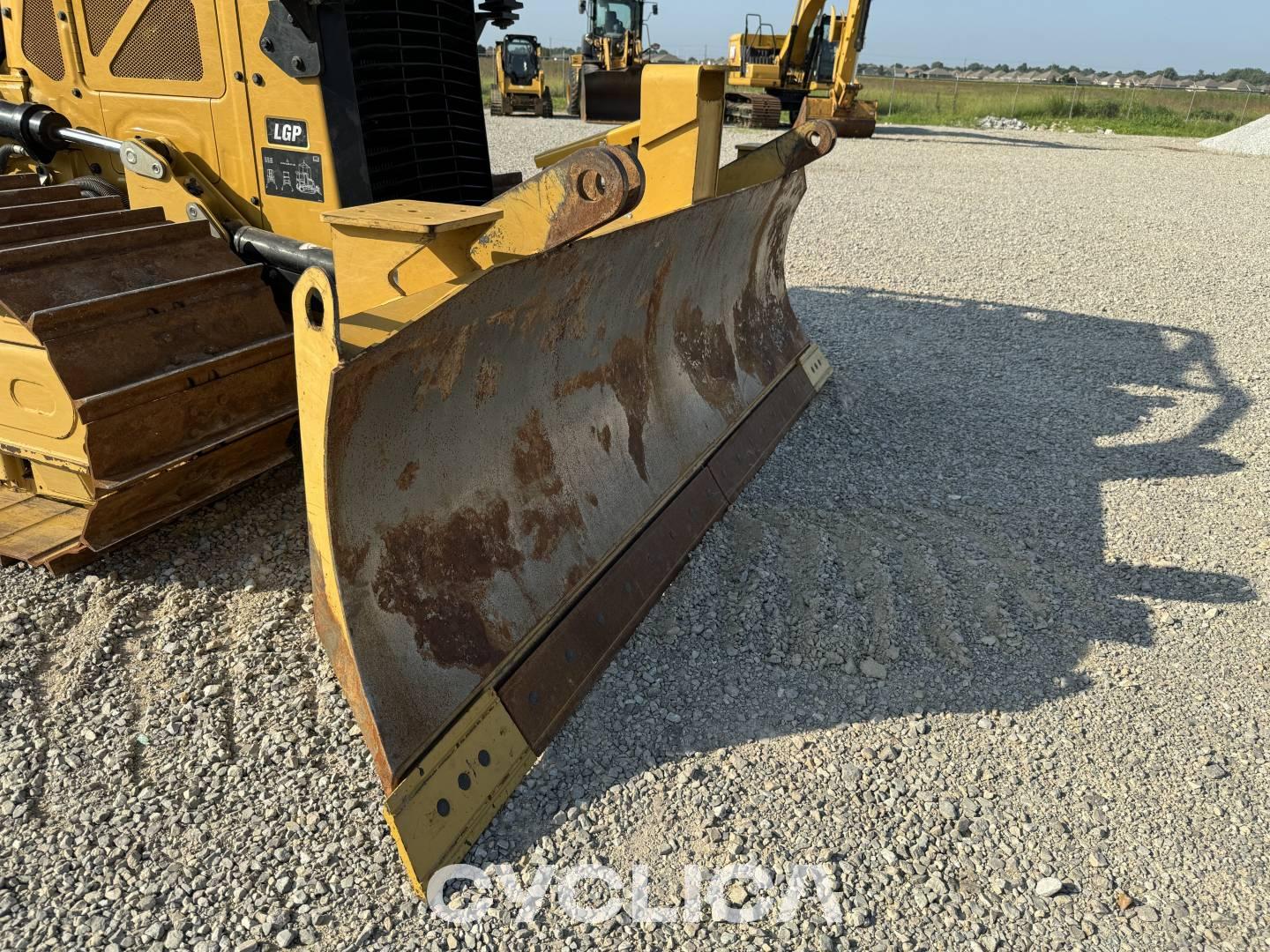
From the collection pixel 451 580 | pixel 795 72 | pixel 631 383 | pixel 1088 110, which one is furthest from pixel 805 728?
pixel 1088 110

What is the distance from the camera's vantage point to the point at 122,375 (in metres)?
2.86

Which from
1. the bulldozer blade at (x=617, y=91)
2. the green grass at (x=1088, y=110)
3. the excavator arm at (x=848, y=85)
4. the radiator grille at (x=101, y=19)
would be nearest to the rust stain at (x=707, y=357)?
the radiator grille at (x=101, y=19)

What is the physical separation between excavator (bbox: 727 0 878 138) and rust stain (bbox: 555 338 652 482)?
15253mm

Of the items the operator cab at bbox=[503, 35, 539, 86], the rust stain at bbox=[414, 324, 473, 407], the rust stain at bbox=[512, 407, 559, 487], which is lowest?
the rust stain at bbox=[512, 407, 559, 487]

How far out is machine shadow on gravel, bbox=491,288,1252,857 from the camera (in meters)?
2.73

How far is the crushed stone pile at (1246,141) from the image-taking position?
2055cm

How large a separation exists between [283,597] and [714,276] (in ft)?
7.45

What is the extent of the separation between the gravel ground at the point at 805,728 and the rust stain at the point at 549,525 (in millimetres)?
427

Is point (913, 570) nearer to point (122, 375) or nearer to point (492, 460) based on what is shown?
point (492, 460)

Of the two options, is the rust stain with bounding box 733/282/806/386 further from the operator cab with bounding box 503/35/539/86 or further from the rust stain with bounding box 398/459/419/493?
the operator cab with bounding box 503/35/539/86

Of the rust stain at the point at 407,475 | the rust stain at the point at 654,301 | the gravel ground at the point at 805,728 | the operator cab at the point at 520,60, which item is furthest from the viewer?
the operator cab at the point at 520,60

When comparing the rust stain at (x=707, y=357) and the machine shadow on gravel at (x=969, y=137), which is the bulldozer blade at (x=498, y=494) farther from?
the machine shadow on gravel at (x=969, y=137)

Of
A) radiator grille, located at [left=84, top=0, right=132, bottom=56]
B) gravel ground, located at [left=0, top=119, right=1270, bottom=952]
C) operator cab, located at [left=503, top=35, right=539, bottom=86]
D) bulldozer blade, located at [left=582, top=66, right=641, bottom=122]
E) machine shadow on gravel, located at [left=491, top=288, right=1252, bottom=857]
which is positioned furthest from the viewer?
operator cab, located at [left=503, top=35, right=539, bottom=86]

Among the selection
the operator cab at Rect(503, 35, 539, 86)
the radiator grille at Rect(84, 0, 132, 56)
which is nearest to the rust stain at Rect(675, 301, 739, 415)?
the radiator grille at Rect(84, 0, 132, 56)
